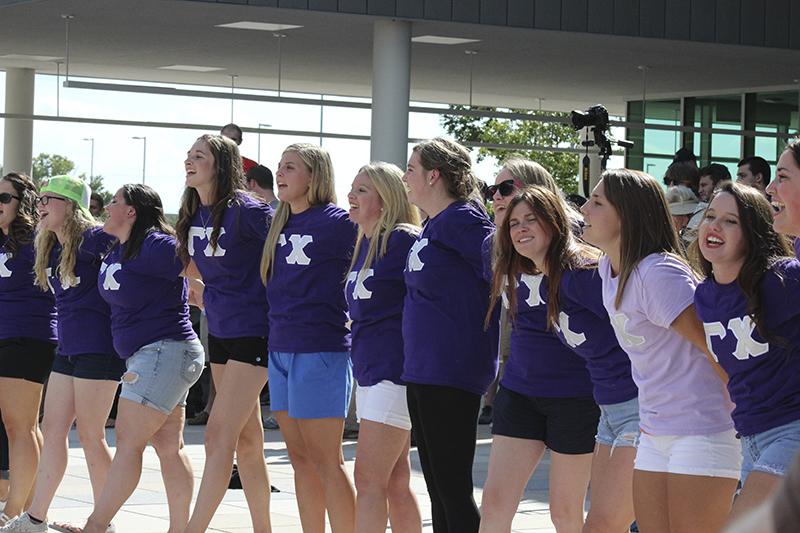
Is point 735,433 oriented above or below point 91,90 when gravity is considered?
below

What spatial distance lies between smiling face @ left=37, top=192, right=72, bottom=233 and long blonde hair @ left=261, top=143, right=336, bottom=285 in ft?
5.26

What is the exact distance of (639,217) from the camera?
475cm

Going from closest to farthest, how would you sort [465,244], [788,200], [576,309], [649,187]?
1. [788,200]
2. [649,187]
3. [576,309]
4. [465,244]

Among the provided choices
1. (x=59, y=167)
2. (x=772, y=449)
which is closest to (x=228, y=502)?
(x=772, y=449)

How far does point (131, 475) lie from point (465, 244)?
7.52ft

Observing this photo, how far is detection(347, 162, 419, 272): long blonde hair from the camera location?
236 inches

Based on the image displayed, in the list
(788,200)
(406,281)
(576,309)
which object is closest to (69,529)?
(406,281)

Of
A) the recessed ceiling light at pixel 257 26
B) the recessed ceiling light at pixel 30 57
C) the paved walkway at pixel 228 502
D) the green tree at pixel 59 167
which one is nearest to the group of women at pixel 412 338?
the paved walkway at pixel 228 502

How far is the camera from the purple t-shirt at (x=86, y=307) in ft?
24.1

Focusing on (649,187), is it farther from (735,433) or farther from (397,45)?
(397,45)

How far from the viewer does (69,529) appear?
750 cm

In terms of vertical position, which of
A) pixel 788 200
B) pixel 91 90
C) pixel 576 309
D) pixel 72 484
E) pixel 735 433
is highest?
pixel 91 90

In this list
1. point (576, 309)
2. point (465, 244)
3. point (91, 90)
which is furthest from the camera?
point (91, 90)

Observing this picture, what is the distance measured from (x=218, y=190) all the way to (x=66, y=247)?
1195 mm
